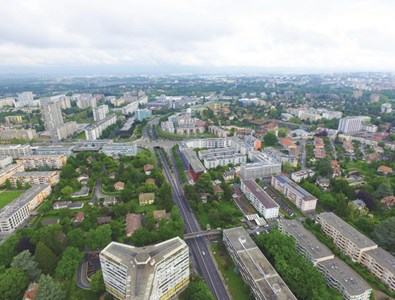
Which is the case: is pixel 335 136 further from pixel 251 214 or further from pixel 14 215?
pixel 14 215

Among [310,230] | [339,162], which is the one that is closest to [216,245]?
[310,230]

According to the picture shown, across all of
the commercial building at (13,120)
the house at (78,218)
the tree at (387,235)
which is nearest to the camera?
the tree at (387,235)

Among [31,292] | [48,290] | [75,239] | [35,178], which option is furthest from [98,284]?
[35,178]

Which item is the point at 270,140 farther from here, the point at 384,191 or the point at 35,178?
the point at 35,178

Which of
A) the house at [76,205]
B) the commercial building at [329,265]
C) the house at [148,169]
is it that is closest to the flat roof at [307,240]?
the commercial building at [329,265]

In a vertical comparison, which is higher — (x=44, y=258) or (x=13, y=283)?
(x=44, y=258)

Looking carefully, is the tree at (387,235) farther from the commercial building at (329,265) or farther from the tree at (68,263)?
the tree at (68,263)
